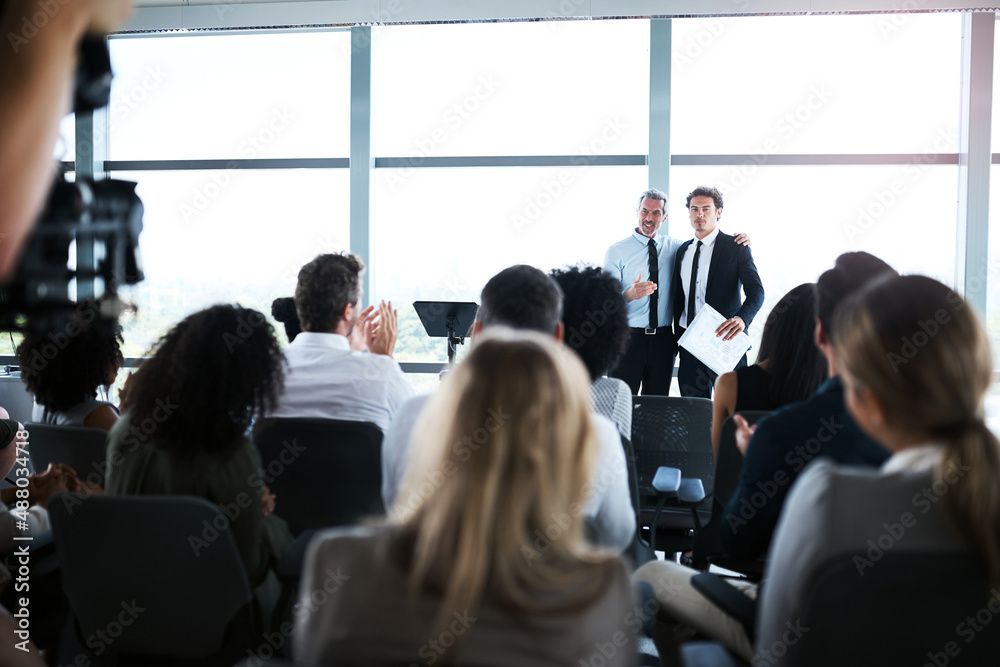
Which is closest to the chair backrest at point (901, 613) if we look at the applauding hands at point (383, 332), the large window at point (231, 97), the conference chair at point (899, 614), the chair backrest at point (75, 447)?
the conference chair at point (899, 614)

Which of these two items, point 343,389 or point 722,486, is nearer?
point 722,486

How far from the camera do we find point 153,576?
4.60 feet

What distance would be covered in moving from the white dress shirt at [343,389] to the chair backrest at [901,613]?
4.58ft

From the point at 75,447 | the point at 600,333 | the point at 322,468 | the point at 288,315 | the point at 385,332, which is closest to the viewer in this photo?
the point at 322,468

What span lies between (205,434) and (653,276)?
10.9ft

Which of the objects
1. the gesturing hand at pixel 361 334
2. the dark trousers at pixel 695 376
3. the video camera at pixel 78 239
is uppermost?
the video camera at pixel 78 239

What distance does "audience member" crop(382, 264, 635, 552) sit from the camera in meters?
1.41

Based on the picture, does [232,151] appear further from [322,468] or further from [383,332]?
[322,468]

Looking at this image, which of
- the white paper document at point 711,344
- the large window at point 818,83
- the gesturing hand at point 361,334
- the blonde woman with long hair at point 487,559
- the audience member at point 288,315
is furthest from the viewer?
the large window at point 818,83

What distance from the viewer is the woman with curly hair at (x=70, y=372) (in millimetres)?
2211

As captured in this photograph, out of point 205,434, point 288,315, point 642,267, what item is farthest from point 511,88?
point 205,434

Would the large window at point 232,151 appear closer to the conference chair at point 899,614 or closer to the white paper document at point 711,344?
the white paper document at point 711,344

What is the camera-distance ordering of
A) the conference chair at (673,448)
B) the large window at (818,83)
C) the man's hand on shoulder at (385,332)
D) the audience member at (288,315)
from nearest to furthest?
1. the conference chair at (673,448)
2. the man's hand on shoulder at (385,332)
3. the audience member at (288,315)
4. the large window at (818,83)

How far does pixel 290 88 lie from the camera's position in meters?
5.48
